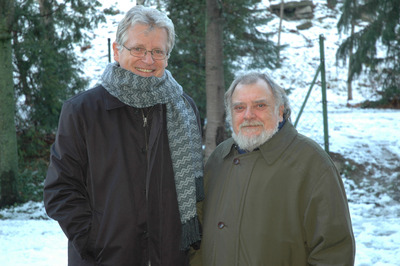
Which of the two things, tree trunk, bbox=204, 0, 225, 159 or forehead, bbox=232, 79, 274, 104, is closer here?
forehead, bbox=232, 79, 274, 104

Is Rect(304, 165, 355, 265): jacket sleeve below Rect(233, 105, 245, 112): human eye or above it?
below

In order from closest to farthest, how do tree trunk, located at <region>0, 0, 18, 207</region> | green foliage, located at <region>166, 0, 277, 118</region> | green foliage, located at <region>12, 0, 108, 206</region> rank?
tree trunk, located at <region>0, 0, 18, 207</region>, green foliage, located at <region>166, 0, 277, 118</region>, green foliage, located at <region>12, 0, 108, 206</region>

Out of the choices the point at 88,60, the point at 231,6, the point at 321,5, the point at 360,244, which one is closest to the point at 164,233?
the point at 360,244

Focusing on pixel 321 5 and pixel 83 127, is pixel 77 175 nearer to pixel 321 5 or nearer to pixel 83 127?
pixel 83 127

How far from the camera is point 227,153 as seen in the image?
2.50 meters

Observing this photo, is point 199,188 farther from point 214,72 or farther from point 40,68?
point 40,68

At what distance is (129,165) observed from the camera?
7.14ft

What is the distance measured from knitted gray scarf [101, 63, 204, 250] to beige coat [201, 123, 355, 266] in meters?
0.17

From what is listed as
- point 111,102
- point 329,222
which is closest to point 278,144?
point 329,222

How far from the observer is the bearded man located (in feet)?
6.73

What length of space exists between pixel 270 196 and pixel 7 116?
6952mm

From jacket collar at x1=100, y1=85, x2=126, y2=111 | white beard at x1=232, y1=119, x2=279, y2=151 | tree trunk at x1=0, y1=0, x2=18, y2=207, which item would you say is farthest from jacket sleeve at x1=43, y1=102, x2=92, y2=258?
tree trunk at x1=0, y1=0, x2=18, y2=207

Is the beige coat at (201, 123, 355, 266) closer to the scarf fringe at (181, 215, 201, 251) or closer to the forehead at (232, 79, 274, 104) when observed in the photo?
the scarf fringe at (181, 215, 201, 251)

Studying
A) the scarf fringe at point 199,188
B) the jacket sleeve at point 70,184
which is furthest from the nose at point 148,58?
the scarf fringe at point 199,188
